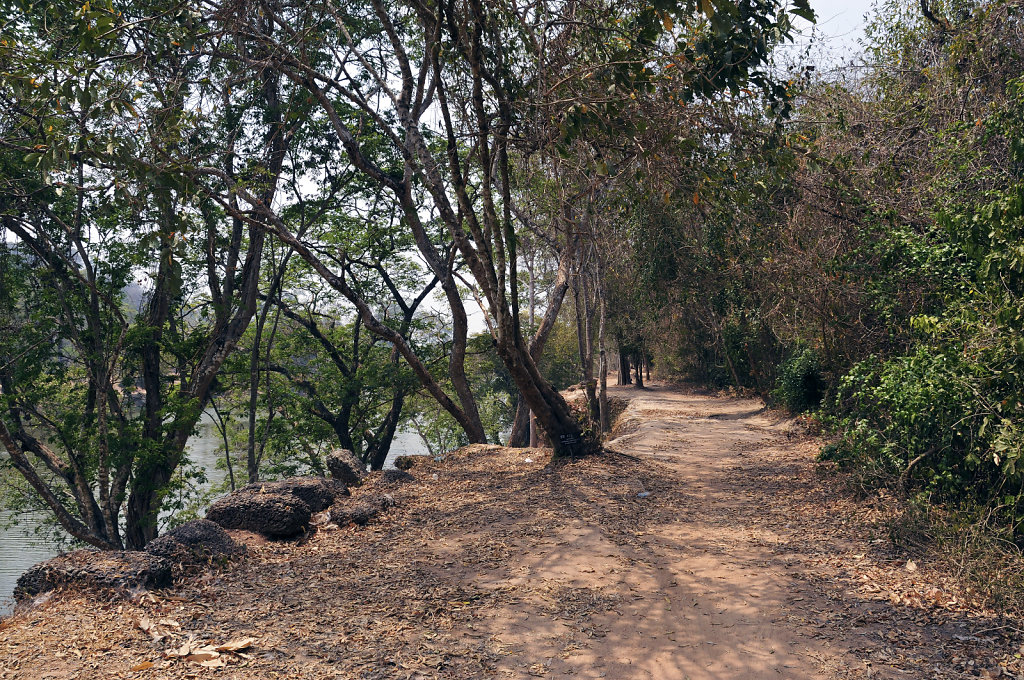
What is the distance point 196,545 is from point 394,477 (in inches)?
151

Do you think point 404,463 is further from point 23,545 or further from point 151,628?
point 23,545

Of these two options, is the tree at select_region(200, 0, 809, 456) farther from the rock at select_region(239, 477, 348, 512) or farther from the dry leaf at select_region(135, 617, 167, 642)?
the dry leaf at select_region(135, 617, 167, 642)

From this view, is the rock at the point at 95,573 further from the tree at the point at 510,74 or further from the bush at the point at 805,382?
the bush at the point at 805,382

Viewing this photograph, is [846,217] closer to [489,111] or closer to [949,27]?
[949,27]

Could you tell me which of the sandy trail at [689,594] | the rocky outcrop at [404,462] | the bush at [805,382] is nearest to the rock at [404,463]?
the rocky outcrop at [404,462]

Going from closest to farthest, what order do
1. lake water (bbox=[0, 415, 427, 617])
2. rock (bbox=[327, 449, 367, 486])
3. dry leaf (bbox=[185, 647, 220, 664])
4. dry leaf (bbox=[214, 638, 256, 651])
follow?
dry leaf (bbox=[185, 647, 220, 664]) → dry leaf (bbox=[214, 638, 256, 651]) → rock (bbox=[327, 449, 367, 486]) → lake water (bbox=[0, 415, 427, 617])

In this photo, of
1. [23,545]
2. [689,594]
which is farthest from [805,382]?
[23,545]

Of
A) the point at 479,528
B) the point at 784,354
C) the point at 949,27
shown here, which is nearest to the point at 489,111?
the point at 479,528

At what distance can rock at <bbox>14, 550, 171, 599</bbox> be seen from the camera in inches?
196

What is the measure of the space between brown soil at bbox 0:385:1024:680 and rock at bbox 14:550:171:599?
180 millimetres

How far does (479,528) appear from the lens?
719cm

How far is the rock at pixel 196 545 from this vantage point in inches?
222

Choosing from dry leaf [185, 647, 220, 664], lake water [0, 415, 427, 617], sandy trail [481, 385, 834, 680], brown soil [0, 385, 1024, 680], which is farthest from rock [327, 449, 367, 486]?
lake water [0, 415, 427, 617]

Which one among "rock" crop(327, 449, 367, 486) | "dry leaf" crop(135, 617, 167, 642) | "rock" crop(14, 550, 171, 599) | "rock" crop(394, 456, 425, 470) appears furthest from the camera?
"rock" crop(394, 456, 425, 470)
